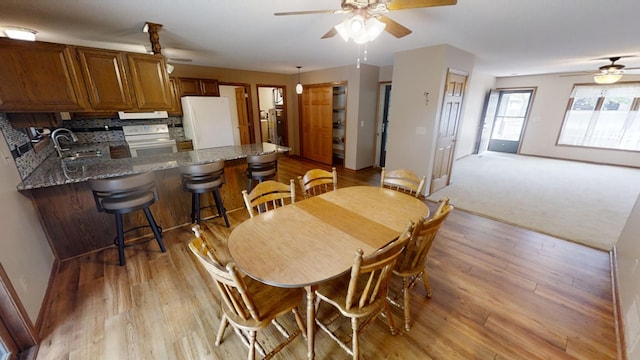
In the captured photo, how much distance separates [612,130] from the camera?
5.95 metres

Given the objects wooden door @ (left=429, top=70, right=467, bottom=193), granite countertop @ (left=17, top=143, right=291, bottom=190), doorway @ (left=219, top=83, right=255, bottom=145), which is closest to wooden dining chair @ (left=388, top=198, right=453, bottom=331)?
granite countertop @ (left=17, top=143, right=291, bottom=190)

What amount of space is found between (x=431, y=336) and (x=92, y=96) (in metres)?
3.73

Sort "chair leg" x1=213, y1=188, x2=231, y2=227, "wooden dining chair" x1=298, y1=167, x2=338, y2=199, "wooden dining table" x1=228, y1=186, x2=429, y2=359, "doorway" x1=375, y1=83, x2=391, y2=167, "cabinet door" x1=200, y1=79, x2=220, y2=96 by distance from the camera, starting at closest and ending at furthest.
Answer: "wooden dining table" x1=228, y1=186, x2=429, y2=359 < "wooden dining chair" x1=298, y1=167, x2=338, y2=199 < "chair leg" x1=213, y1=188, x2=231, y2=227 < "cabinet door" x1=200, y1=79, x2=220, y2=96 < "doorway" x1=375, y1=83, x2=391, y2=167

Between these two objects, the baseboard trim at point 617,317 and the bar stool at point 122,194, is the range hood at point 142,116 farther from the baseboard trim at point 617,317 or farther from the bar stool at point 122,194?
the baseboard trim at point 617,317

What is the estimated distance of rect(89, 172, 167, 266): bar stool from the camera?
1989 mm

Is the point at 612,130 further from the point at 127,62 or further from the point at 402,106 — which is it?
the point at 127,62

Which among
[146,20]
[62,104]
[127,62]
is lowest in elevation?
[62,104]

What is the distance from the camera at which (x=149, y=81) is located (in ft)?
8.75

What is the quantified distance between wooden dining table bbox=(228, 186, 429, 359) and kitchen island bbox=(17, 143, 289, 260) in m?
1.54

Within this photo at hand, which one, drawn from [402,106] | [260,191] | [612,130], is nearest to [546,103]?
[612,130]

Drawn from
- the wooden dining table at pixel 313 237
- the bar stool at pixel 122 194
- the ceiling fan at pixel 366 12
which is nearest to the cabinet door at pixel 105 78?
the bar stool at pixel 122 194

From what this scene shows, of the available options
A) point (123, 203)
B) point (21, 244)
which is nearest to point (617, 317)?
point (123, 203)

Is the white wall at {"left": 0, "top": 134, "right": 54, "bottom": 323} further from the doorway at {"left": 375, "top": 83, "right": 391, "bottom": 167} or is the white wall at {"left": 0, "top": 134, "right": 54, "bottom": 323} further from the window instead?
the window

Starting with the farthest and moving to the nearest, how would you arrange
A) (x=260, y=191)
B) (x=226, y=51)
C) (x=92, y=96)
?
(x=226, y=51)
(x=92, y=96)
(x=260, y=191)
